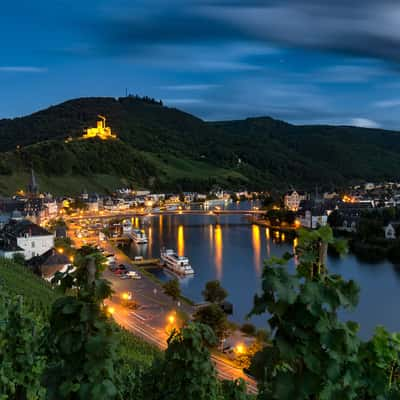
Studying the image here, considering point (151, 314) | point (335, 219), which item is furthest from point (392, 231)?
point (151, 314)

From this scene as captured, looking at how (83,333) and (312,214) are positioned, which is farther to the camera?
(312,214)

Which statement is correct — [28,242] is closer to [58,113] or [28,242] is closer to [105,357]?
[105,357]

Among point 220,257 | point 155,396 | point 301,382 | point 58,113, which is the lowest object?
point 220,257

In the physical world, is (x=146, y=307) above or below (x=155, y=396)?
below

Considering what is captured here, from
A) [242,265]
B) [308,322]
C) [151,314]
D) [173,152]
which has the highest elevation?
[173,152]

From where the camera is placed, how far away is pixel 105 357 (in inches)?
93.4

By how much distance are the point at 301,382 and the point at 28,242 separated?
1995 cm

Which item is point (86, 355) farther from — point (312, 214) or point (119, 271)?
point (312, 214)

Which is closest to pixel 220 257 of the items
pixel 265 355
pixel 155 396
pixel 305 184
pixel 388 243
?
pixel 388 243

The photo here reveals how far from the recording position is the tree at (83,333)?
2.29m

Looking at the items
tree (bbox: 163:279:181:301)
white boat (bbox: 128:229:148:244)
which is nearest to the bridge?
white boat (bbox: 128:229:148:244)

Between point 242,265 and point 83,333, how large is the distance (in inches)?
Result: 778

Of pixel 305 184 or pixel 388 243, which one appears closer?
pixel 388 243

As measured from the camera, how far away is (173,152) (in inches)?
3214
